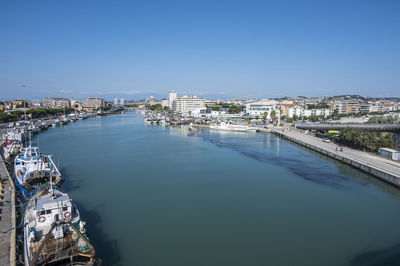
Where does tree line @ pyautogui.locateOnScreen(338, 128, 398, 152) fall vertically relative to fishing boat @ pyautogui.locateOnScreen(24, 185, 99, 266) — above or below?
above

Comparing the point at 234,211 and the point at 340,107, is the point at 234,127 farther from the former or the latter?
the point at 340,107

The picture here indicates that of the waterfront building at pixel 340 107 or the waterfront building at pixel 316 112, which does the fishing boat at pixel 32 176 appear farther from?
the waterfront building at pixel 340 107

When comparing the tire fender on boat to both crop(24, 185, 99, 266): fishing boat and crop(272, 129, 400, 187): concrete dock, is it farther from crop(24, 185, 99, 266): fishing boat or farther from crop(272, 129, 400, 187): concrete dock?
crop(272, 129, 400, 187): concrete dock

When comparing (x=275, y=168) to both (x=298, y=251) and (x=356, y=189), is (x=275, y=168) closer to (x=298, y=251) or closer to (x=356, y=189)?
(x=356, y=189)

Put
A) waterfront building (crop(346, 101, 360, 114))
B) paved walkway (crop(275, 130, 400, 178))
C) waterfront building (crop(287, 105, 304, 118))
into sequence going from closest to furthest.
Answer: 1. paved walkway (crop(275, 130, 400, 178))
2. waterfront building (crop(287, 105, 304, 118))
3. waterfront building (crop(346, 101, 360, 114))

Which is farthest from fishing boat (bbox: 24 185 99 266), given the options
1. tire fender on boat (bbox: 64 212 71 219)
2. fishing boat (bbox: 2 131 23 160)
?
fishing boat (bbox: 2 131 23 160)

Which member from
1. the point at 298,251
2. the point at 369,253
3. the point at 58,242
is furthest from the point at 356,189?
the point at 58,242

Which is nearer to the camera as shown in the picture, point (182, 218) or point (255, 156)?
point (182, 218)
